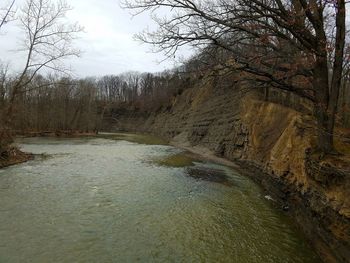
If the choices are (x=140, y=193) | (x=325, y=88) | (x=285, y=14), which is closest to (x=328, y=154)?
(x=325, y=88)

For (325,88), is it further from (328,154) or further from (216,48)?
(216,48)

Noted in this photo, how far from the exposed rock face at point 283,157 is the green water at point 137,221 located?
0.67 meters

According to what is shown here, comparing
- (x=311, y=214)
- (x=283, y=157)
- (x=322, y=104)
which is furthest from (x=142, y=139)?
(x=311, y=214)

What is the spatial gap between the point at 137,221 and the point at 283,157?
7.28 meters

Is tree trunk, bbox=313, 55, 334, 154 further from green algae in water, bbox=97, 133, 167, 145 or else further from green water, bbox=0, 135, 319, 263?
green algae in water, bbox=97, 133, 167, 145

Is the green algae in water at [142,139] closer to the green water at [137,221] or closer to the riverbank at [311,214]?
the green water at [137,221]

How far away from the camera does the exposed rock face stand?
7.45 m

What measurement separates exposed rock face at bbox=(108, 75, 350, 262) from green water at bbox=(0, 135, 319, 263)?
671 mm

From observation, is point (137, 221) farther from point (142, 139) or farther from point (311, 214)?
point (142, 139)

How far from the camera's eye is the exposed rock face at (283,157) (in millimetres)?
7445

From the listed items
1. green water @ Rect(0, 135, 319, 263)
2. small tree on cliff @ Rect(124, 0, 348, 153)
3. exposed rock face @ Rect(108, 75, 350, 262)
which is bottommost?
green water @ Rect(0, 135, 319, 263)

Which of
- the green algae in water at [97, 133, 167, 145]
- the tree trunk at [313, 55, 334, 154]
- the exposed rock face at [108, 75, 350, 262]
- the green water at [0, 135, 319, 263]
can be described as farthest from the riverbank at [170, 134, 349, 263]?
the green algae in water at [97, 133, 167, 145]

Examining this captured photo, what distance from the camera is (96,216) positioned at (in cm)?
930

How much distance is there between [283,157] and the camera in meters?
13.5
